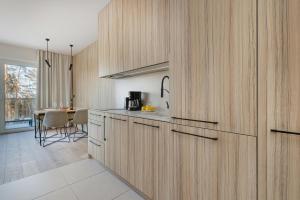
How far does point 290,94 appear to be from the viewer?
809 mm

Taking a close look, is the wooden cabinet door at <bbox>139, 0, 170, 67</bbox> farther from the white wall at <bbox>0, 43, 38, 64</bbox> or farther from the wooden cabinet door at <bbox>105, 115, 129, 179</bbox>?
the white wall at <bbox>0, 43, 38, 64</bbox>

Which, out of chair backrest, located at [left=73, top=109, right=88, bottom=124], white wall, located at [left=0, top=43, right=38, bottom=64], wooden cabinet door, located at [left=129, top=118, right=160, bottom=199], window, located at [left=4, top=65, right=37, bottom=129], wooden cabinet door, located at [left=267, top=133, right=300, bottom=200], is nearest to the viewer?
wooden cabinet door, located at [left=267, top=133, right=300, bottom=200]

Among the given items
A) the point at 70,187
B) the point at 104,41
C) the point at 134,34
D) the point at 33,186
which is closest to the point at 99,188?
the point at 70,187

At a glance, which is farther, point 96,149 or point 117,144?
point 96,149

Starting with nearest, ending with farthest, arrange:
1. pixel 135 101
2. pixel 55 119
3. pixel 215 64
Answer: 1. pixel 215 64
2. pixel 135 101
3. pixel 55 119

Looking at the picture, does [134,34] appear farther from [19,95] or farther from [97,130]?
[19,95]

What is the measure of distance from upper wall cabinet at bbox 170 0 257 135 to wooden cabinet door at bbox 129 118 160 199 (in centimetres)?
35

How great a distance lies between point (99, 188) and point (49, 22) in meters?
3.28

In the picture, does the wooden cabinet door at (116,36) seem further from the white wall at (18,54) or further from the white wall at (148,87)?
the white wall at (18,54)

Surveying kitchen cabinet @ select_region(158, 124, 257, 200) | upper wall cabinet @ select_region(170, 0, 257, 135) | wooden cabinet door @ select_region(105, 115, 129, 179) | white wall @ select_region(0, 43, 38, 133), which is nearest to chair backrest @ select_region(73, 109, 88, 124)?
wooden cabinet door @ select_region(105, 115, 129, 179)

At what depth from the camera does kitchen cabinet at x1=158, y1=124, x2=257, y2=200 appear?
3.12ft

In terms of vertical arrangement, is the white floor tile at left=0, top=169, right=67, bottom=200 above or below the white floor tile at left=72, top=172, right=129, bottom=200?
above

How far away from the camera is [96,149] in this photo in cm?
252

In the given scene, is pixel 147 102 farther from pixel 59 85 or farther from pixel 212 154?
pixel 59 85
